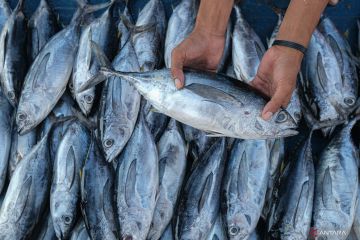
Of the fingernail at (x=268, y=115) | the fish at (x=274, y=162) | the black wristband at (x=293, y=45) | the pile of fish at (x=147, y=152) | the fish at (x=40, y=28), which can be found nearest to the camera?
the fingernail at (x=268, y=115)

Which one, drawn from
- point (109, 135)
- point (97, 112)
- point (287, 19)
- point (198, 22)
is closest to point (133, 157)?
point (109, 135)

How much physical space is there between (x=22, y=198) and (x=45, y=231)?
0.71 feet

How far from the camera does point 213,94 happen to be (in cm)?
177

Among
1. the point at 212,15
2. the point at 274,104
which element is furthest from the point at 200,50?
the point at 274,104

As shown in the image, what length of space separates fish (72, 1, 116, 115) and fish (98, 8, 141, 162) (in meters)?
0.11

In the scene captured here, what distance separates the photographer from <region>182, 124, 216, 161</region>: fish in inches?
92.3

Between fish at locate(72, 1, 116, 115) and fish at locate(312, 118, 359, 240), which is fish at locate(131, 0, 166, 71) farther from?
fish at locate(312, 118, 359, 240)

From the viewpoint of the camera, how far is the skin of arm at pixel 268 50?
177cm

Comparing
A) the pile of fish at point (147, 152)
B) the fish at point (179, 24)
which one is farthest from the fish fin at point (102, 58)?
the fish at point (179, 24)

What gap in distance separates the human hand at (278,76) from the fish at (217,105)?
0.16ft

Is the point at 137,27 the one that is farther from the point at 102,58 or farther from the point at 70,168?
the point at 70,168

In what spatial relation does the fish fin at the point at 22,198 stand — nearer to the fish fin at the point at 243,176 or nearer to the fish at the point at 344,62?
the fish fin at the point at 243,176

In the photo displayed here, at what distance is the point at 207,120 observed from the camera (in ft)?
5.76

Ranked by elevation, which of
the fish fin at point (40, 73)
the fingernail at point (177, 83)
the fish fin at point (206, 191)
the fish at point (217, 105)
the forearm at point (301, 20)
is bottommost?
the fish fin at point (206, 191)
